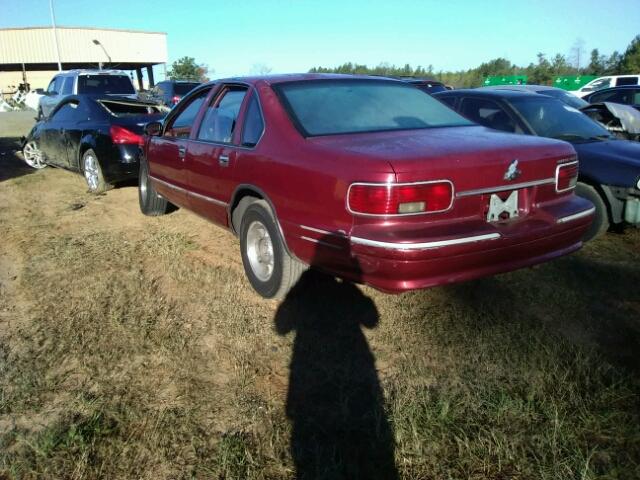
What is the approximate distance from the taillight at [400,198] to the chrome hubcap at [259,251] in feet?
3.53

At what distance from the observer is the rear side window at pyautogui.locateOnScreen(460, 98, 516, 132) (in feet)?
18.2

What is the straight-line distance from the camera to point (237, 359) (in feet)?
9.73

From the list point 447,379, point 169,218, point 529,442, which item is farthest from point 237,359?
point 169,218

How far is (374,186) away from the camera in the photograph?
106 inches

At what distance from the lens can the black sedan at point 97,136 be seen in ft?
22.0

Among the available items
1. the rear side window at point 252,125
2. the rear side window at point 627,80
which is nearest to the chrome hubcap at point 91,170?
the rear side window at point 252,125

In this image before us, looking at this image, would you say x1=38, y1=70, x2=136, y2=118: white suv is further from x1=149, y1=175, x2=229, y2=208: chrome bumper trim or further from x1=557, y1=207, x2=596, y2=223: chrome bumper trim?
x1=557, y1=207, x2=596, y2=223: chrome bumper trim

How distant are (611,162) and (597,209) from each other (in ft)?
1.44

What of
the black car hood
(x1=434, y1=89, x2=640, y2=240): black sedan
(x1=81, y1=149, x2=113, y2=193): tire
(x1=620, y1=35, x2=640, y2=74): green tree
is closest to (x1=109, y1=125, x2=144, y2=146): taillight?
(x1=81, y1=149, x2=113, y2=193): tire

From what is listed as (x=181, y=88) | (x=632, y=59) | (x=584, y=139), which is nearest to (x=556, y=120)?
(x=584, y=139)

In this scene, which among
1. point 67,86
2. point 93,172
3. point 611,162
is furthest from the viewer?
point 67,86

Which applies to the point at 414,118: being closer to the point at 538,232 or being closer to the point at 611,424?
the point at 538,232

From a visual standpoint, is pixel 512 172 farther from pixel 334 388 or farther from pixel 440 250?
pixel 334 388

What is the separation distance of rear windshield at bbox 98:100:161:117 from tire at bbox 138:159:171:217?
1583 mm
